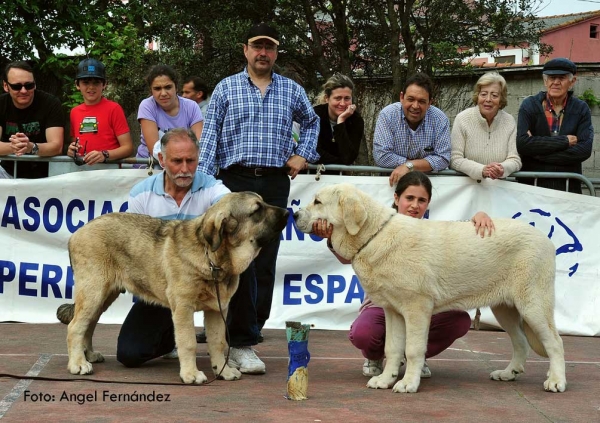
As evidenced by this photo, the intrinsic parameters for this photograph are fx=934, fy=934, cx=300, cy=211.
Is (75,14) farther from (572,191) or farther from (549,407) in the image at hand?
(549,407)

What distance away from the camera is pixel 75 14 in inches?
615

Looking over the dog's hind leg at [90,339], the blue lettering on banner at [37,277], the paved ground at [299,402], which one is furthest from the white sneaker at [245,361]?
the blue lettering on banner at [37,277]

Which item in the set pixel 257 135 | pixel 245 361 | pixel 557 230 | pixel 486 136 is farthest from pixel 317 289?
pixel 245 361

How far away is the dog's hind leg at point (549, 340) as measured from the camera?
20.7ft

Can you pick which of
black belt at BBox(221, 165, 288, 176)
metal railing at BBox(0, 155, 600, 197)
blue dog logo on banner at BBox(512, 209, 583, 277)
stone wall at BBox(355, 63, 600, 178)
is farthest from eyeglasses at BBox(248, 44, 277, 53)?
stone wall at BBox(355, 63, 600, 178)

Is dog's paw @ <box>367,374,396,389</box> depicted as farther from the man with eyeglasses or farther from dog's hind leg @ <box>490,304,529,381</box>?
the man with eyeglasses

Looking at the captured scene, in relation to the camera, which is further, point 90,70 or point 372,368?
point 90,70

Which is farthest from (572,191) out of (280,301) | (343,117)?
(280,301)

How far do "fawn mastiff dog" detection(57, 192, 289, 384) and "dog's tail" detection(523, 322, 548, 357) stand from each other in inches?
74.1

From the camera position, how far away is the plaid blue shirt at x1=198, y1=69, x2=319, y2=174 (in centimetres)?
791

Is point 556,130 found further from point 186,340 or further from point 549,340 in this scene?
point 186,340

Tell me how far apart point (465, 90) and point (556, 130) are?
753 cm

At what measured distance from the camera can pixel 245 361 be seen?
687cm

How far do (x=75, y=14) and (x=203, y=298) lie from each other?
10.6 meters
